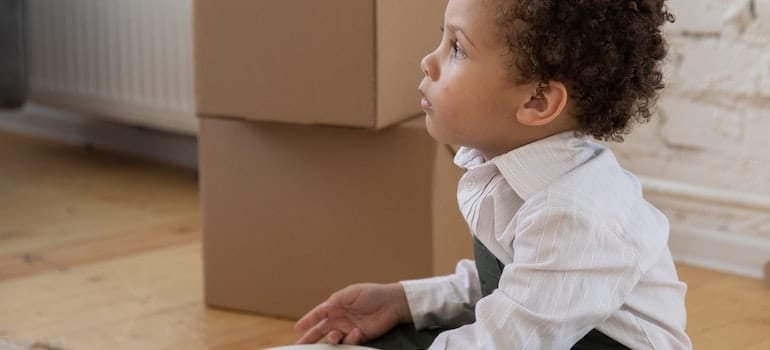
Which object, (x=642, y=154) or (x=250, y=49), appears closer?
(x=250, y=49)

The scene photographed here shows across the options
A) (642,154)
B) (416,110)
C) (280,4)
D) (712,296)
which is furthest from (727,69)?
(280,4)

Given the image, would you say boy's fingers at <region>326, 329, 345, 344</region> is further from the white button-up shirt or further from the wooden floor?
the wooden floor

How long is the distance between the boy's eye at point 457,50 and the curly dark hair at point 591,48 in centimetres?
5

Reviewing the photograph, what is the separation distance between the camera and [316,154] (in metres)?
1.47

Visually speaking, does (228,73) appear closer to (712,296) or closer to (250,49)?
(250,49)

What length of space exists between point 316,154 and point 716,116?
2.40 feet

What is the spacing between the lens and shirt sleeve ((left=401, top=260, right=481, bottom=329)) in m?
1.11

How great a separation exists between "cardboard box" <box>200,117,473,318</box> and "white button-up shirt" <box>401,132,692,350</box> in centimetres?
40

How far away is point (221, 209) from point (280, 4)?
318mm

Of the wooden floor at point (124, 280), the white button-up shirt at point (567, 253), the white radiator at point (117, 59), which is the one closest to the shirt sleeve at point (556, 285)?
the white button-up shirt at point (567, 253)

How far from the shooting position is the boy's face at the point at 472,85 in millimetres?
957

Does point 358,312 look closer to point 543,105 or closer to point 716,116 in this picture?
point 543,105

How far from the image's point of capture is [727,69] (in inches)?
71.0

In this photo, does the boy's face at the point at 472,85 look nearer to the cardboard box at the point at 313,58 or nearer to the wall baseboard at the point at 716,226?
the cardboard box at the point at 313,58
